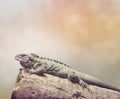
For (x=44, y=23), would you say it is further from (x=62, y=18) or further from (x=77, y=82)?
(x=77, y=82)

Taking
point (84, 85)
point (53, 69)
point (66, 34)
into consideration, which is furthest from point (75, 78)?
point (66, 34)

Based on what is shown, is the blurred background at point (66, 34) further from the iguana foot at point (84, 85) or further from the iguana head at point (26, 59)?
the iguana foot at point (84, 85)

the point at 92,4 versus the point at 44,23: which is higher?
the point at 92,4

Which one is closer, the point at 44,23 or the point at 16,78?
the point at 16,78

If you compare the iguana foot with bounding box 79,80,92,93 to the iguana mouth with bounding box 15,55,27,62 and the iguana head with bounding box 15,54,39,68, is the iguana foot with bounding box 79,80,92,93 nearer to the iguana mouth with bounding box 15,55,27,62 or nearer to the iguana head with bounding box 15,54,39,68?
the iguana head with bounding box 15,54,39,68

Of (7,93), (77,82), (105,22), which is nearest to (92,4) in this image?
(105,22)

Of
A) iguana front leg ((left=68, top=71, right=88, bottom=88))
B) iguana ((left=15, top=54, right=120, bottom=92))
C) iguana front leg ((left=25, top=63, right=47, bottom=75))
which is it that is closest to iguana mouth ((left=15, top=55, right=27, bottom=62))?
iguana ((left=15, top=54, right=120, bottom=92))

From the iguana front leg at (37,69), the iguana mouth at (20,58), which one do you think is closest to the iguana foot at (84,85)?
the iguana front leg at (37,69)

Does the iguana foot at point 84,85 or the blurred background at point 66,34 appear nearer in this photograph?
the iguana foot at point 84,85
